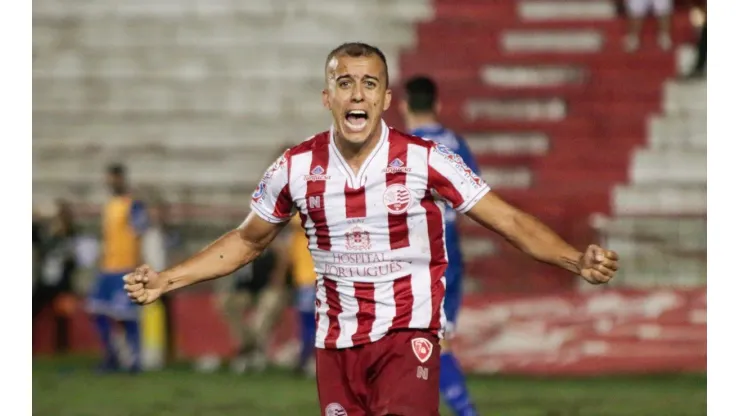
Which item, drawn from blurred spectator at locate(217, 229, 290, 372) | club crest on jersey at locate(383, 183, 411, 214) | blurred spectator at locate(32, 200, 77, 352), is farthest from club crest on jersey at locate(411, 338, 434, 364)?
blurred spectator at locate(32, 200, 77, 352)

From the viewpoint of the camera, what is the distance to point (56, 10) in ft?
52.6

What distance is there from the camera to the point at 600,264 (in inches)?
198

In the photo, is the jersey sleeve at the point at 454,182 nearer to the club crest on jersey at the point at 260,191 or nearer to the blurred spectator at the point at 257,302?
the club crest on jersey at the point at 260,191

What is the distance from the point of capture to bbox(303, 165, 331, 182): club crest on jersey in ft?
17.8

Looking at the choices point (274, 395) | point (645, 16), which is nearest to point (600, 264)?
point (274, 395)

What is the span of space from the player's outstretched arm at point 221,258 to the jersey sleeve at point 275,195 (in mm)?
34

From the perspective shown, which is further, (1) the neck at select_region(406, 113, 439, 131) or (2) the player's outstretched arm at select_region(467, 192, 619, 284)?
(1) the neck at select_region(406, 113, 439, 131)

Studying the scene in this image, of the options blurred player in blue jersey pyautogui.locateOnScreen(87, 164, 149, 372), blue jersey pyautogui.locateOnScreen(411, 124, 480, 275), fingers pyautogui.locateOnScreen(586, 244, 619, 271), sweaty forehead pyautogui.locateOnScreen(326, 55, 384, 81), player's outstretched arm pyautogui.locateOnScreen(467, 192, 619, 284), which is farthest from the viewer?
blurred player in blue jersey pyautogui.locateOnScreen(87, 164, 149, 372)

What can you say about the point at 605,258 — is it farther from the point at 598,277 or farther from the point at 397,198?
the point at 397,198

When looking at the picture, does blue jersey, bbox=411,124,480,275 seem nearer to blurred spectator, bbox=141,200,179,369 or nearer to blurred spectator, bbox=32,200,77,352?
blurred spectator, bbox=141,200,179,369

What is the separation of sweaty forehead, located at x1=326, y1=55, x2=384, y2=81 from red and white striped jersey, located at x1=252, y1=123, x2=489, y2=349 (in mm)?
284

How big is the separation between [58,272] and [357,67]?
8.51 meters

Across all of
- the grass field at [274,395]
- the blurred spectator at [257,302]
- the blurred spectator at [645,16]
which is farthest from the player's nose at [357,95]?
the blurred spectator at [645,16]

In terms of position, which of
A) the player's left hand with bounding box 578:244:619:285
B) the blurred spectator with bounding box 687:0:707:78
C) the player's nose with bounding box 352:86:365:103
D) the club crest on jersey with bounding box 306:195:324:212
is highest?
the blurred spectator with bounding box 687:0:707:78
